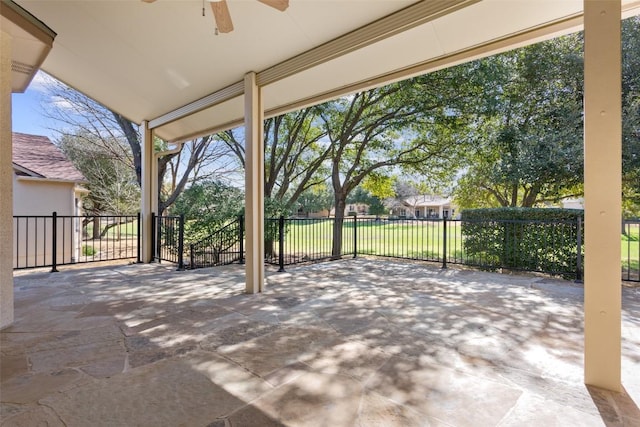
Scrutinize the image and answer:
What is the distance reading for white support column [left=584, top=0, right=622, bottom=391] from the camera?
5.88ft

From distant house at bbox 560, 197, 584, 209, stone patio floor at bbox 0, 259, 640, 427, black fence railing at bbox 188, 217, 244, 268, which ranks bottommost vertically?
stone patio floor at bbox 0, 259, 640, 427

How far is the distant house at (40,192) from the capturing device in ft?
24.4

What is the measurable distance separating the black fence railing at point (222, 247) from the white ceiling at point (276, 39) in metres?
2.67

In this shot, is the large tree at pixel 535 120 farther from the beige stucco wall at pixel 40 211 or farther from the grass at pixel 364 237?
the beige stucco wall at pixel 40 211

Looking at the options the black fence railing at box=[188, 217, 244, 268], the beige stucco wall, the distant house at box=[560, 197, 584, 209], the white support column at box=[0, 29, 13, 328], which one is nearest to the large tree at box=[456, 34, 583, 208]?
the distant house at box=[560, 197, 584, 209]

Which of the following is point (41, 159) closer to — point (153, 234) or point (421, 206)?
point (153, 234)

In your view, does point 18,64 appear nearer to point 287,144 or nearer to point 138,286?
point 138,286

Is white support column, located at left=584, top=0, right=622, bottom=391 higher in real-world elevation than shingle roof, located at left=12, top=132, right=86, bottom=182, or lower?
lower

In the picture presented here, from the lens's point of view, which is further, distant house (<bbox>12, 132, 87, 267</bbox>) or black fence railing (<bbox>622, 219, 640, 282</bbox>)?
distant house (<bbox>12, 132, 87, 267</bbox>)

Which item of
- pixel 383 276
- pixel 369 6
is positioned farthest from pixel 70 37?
pixel 383 276

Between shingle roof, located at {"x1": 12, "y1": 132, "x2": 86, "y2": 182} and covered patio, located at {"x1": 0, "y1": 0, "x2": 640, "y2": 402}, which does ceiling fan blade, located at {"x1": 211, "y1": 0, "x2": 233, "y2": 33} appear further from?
shingle roof, located at {"x1": 12, "y1": 132, "x2": 86, "y2": 182}

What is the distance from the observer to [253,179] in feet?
13.6

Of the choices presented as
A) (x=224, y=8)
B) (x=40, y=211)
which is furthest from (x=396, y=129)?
(x=40, y=211)

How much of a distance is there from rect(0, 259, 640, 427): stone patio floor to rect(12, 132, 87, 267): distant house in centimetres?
465
